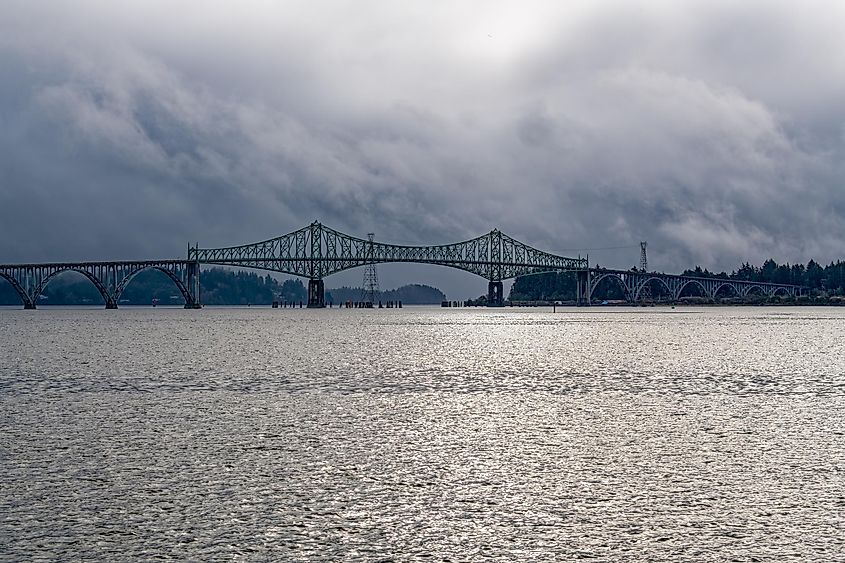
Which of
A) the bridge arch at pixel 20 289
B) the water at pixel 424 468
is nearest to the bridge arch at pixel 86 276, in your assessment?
the bridge arch at pixel 20 289

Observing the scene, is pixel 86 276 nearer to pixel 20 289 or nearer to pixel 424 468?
pixel 20 289

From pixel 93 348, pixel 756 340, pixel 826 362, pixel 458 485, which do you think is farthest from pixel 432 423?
pixel 756 340

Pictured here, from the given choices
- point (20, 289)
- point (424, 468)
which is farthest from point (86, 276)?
point (424, 468)

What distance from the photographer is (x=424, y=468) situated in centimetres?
1384

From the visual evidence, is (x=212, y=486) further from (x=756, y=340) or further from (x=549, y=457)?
(x=756, y=340)

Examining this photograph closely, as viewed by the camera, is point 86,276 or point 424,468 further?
point 86,276

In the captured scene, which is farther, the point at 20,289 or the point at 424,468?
the point at 20,289

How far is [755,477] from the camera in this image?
12.9 m

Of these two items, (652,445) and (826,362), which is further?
(826,362)

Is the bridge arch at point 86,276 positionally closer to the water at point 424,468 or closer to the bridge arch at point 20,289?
the bridge arch at point 20,289

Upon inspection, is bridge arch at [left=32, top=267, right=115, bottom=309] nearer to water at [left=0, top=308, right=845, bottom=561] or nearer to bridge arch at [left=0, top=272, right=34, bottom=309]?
bridge arch at [left=0, top=272, right=34, bottom=309]

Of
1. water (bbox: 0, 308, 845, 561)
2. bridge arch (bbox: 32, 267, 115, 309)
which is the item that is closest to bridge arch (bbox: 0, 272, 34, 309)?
bridge arch (bbox: 32, 267, 115, 309)

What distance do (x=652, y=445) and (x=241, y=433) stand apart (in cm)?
737

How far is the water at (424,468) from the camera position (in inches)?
383
